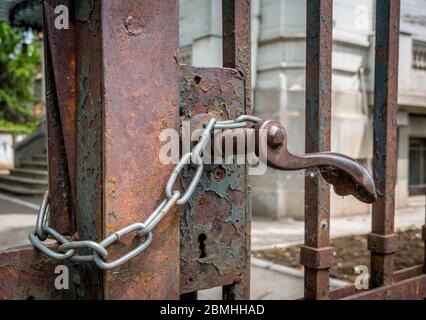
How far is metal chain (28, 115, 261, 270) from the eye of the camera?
646mm

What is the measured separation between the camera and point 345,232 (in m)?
5.05

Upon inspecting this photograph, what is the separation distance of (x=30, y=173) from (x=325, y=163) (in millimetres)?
9730

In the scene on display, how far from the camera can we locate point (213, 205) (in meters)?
0.89

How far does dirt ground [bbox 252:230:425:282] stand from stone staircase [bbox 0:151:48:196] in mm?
5927

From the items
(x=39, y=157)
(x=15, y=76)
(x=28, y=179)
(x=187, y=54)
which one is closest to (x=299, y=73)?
(x=187, y=54)

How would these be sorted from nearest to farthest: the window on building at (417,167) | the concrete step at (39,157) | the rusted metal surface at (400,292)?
the rusted metal surface at (400,292)
the window on building at (417,167)
the concrete step at (39,157)

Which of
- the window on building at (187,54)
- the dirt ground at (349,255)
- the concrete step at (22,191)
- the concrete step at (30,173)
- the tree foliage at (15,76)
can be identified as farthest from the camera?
the tree foliage at (15,76)

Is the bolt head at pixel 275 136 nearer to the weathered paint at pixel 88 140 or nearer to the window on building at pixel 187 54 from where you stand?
the weathered paint at pixel 88 140

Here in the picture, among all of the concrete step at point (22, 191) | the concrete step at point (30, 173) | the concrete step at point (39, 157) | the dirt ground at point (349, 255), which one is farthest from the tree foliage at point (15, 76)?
the dirt ground at point (349, 255)

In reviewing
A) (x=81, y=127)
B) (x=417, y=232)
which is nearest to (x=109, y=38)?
(x=81, y=127)

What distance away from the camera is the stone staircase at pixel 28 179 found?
28.5 ft

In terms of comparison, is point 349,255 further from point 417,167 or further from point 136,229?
point 417,167

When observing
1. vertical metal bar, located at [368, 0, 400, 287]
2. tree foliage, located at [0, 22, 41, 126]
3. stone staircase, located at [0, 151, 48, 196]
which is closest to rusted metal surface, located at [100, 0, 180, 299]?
vertical metal bar, located at [368, 0, 400, 287]

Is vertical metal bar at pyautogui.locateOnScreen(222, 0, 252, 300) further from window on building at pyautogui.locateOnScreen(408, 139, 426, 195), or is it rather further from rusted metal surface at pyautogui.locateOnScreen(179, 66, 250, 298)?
window on building at pyautogui.locateOnScreen(408, 139, 426, 195)
